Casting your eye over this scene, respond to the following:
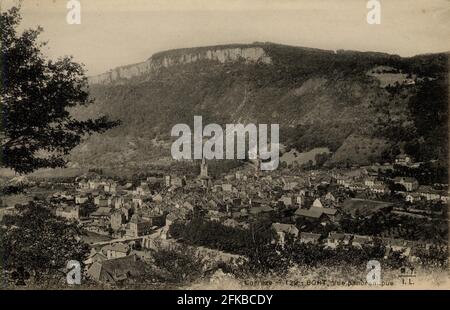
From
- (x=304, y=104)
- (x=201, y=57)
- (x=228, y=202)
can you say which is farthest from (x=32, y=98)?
(x=201, y=57)

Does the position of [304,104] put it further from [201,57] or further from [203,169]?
[203,169]

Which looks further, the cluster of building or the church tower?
the church tower

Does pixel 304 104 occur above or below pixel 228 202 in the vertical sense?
above

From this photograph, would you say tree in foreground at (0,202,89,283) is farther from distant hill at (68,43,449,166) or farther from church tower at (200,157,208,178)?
church tower at (200,157,208,178)

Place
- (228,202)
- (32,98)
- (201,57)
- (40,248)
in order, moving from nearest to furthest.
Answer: (32,98) → (40,248) → (228,202) → (201,57)

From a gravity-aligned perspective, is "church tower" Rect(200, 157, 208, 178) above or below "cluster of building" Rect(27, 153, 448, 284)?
above

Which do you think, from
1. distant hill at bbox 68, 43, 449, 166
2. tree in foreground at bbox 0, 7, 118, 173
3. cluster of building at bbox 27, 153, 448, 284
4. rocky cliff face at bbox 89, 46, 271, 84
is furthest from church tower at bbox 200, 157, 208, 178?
tree in foreground at bbox 0, 7, 118, 173

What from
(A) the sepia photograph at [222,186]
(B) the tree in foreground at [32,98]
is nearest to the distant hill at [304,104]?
(A) the sepia photograph at [222,186]
